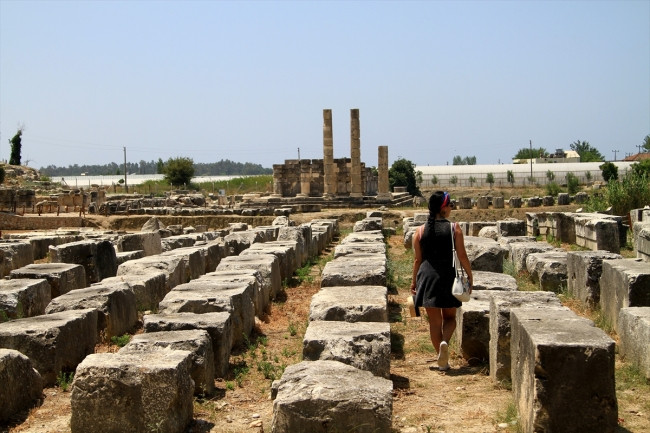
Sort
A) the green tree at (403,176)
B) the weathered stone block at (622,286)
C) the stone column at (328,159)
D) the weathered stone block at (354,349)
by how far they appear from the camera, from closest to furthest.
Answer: the weathered stone block at (354,349) < the weathered stone block at (622,286) < the stone column at (328,159) < the green tree at (403,176)

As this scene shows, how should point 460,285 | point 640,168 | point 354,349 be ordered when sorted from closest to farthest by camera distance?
point 354,349, point 460,285, point 640,168

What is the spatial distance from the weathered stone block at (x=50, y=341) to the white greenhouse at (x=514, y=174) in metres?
70.6

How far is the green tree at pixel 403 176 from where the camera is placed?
62.8 meters

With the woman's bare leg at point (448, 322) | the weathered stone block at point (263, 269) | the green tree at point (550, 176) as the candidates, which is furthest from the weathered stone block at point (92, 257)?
the green tree at point (550, 176)

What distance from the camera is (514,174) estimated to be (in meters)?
84.9

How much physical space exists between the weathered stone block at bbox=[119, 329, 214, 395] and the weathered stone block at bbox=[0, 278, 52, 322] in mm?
2847

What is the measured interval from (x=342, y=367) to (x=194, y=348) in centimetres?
147

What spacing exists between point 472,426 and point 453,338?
2522 millimetres

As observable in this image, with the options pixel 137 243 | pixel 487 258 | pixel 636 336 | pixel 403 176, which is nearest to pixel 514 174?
pixel 403 176

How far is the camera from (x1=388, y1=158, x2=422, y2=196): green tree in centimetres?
6281

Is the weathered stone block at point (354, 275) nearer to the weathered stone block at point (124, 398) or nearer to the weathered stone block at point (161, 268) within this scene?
the weathered stone block at point (161, 268)

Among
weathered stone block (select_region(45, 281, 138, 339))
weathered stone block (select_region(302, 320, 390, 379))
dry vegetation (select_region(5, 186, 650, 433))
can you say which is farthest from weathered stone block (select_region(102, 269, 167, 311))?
weathered stone block (select_region(302, 320, 390, 379))

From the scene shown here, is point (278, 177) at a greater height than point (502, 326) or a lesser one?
greater

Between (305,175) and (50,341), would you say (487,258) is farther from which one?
(305,175)
